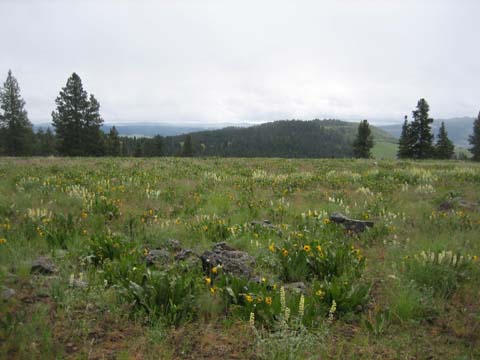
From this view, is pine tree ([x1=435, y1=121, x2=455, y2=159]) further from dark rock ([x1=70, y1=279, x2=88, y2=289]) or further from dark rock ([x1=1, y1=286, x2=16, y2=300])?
dark rock ([x1=1, y1=286, x2=16, y2=300])

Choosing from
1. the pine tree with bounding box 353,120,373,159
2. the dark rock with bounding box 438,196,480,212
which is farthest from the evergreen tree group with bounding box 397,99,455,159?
the dark rock with bounding box 438,196,480,212

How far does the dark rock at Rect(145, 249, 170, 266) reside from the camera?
180 inches

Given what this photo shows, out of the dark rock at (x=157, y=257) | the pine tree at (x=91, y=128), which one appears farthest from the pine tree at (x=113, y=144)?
the dark rock at (x=157, y=257)

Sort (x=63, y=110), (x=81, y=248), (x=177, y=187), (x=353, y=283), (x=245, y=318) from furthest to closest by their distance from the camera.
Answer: (x=63, y=110) → (x=177, y=187) → (x=81, y=248) → (x=353, y=283) → (x=245, y=318)

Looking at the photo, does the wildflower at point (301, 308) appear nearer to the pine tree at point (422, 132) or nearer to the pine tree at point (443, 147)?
the pine tree at point (422, 132)

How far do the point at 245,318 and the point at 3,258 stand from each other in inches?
141

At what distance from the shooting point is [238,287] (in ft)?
12.0

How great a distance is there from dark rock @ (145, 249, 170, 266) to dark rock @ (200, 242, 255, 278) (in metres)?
0.59

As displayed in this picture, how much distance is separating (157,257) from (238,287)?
1.59 metres

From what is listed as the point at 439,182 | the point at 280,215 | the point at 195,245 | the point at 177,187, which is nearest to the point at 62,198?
the point at 177,187

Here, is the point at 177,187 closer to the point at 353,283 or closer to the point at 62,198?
the point at 62,198

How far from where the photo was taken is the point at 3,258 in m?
4.42

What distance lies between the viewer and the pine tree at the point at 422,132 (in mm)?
44906

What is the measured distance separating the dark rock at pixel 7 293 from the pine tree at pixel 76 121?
140 feet
